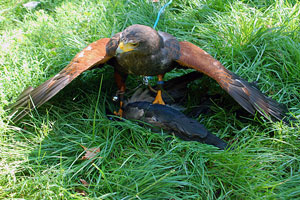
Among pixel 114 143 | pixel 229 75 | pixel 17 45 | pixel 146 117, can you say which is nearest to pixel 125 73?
pixel 146 117

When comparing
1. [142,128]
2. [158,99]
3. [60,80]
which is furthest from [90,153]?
[158,99]

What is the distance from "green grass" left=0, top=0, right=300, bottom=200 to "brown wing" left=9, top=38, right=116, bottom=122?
5.9 inches

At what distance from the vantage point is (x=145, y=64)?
343 cm

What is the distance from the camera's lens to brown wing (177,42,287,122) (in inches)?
124

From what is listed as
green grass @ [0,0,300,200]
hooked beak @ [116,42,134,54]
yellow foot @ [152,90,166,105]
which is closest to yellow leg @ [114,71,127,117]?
green grass @ [0,0,300,200]

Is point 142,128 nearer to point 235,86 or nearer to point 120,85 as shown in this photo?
point 120,85

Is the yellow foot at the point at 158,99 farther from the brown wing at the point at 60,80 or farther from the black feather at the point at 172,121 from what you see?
the brown wing at the point at 60,80

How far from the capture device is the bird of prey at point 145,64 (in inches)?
125

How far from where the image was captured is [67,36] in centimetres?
453

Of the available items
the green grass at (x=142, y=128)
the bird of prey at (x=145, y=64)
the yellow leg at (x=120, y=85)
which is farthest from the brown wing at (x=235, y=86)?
the yellow leg at (x=120, y=85)

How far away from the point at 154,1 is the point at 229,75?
2.43 m

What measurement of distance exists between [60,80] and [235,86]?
73.8 inches

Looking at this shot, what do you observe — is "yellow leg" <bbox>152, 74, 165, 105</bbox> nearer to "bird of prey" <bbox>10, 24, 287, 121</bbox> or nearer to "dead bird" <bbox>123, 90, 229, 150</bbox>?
"bird of prey" <bbox>10, 24, 287, 121</bbox>

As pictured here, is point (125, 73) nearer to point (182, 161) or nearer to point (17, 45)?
point (182, 161)
